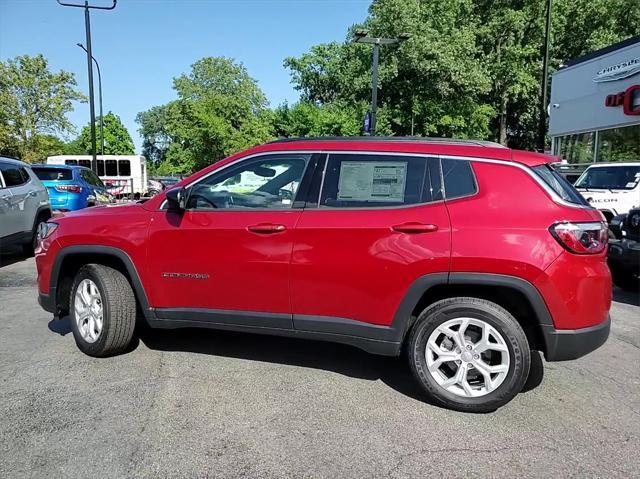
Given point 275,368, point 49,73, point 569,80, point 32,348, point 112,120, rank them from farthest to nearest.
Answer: point 112,120 < point 49,73 < point 569,80 < point 32,348 < point 275,368

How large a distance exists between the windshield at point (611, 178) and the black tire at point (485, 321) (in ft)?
28.6

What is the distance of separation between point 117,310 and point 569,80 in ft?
68.9

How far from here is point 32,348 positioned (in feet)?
15.5

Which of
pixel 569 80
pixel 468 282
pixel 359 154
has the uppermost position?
pixel 569 80

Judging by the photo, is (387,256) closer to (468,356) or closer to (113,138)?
(468,356)

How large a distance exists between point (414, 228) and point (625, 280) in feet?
16.9

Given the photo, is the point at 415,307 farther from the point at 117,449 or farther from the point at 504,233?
the point at 117,449

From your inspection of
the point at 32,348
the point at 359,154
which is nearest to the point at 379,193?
the point at 359,154

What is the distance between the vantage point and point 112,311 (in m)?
4.28

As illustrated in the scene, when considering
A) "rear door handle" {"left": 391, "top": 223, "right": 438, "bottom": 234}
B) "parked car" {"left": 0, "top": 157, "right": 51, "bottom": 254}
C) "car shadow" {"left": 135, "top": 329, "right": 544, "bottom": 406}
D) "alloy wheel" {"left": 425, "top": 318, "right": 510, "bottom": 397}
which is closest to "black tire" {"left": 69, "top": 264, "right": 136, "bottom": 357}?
"car shadow" {"left": 135, "top": 329, "right": 544, "bottom": 406}

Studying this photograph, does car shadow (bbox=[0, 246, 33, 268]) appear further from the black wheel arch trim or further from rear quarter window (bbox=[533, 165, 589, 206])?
rear quarter window (bbox=[533, 165, 589, 206])

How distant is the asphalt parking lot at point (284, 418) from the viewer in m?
2.88

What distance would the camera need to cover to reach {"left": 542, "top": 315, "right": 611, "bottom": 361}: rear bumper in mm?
3375

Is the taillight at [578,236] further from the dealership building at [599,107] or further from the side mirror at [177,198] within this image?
the dealership building at [599,107]
